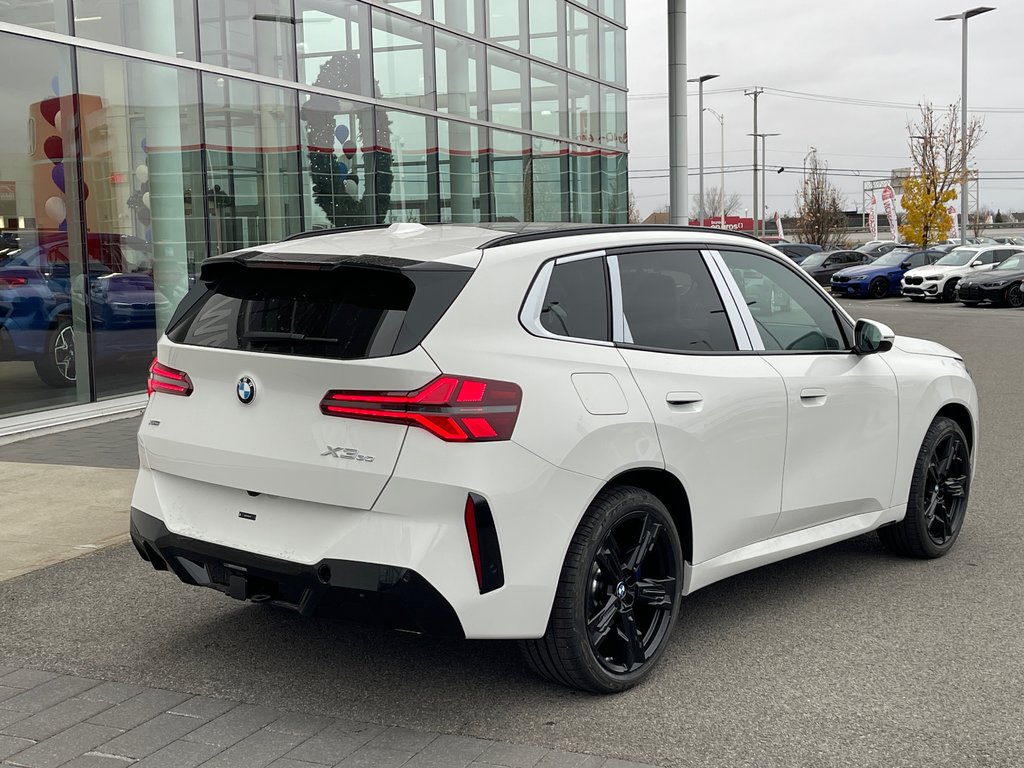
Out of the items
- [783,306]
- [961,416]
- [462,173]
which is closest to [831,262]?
[462,173]

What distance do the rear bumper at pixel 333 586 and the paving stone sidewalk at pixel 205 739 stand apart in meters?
0.39

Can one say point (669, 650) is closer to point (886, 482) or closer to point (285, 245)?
point (886, 482)

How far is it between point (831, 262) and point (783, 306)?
36.9 m

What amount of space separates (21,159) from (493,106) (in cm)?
1061

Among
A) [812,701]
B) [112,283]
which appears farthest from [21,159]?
[812,701]

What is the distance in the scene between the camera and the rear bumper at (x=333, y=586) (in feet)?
11.9

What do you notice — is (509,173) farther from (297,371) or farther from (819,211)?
(819,211)

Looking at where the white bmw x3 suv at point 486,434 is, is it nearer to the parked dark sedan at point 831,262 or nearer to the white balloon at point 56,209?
the white balloon at point 56,209

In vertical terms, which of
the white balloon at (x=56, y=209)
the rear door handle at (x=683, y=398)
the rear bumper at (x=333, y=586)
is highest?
the white balloon at (x=56, y=209)

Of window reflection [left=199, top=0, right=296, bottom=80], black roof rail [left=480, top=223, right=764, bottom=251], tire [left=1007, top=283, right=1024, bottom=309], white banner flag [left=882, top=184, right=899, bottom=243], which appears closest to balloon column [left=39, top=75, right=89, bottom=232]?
window reflection [left=199, top=0, right=296, bottom=80]

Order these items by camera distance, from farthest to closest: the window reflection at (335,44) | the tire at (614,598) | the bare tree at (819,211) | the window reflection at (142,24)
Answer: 1. the bare tree at (819,211)
2. the window reflection at (335,44)
3. the window reflection at (142,24)
4. the tire at (614,598)

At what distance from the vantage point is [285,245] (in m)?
4.46

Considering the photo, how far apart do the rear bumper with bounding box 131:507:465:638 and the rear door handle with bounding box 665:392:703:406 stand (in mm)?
1213

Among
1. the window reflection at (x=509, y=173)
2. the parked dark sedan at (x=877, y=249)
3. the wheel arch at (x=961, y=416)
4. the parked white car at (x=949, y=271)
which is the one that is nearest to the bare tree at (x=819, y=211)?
the parked dark sedan at (x=877, y=249)
